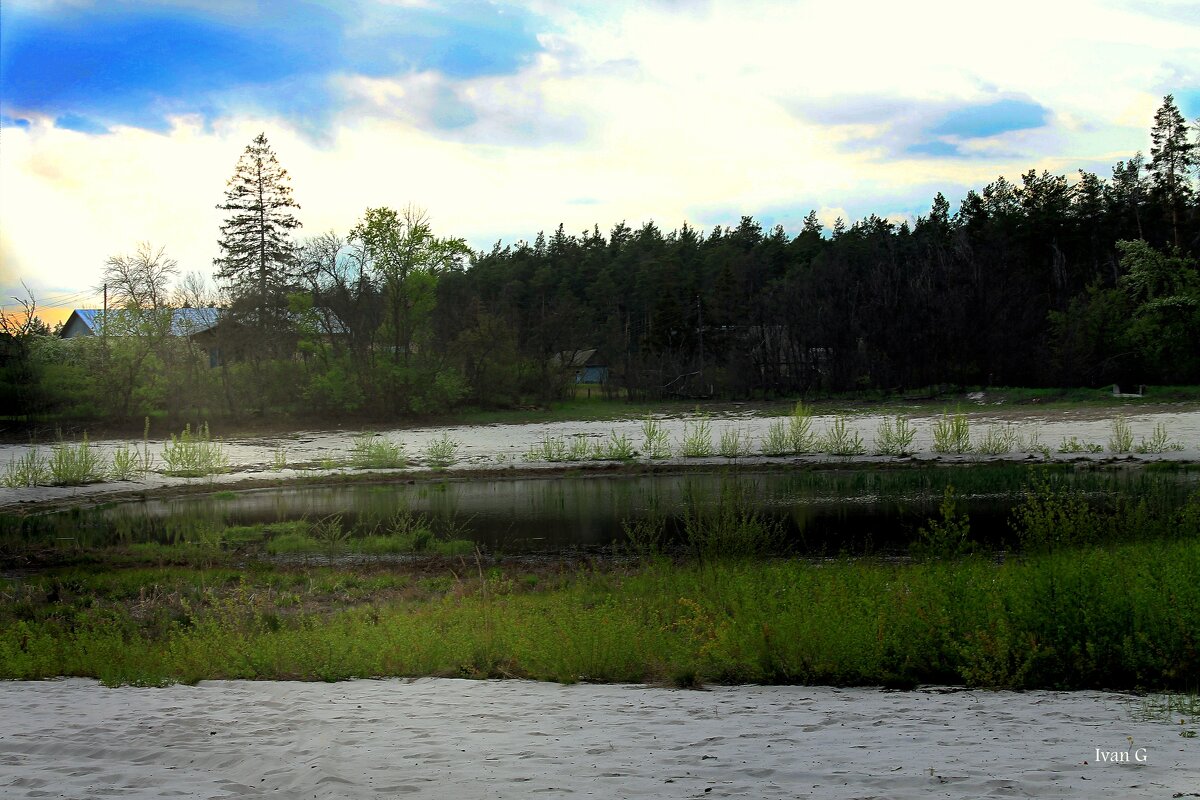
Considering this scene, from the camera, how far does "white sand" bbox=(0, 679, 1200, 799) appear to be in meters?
5.40

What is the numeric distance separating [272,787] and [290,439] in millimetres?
42690

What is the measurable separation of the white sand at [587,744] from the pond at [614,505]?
6.96 meters

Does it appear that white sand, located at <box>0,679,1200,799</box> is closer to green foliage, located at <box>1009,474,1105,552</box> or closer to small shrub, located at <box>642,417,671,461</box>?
green foliage, located at <box>1009,474,1105,552</box>

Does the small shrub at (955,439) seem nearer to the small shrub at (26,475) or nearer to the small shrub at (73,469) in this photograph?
the small shrub at (73,469)

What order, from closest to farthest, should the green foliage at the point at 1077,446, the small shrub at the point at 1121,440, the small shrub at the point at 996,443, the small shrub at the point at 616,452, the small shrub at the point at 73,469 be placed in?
the small shrub at the point at 1121,440
the green foliage at the point at 1077,446
the small shrub at the point at 996,443
the small shrub at the point at 73,469
the small shrub at the point at 616,452

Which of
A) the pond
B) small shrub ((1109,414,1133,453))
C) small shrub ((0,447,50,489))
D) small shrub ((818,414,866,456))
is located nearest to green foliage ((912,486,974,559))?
the pond

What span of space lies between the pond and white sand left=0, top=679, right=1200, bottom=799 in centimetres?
696

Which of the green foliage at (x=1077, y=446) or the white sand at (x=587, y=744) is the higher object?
the green foliage at (x=1077, y=446)

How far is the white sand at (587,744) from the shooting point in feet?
17.7

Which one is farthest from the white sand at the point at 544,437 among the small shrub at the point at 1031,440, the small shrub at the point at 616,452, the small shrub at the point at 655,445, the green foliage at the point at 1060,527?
the green foliage at the point at 1060,527

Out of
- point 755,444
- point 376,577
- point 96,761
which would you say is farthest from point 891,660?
point 755,444

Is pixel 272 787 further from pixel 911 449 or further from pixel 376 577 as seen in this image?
pixel 911 449

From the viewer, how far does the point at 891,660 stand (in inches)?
336

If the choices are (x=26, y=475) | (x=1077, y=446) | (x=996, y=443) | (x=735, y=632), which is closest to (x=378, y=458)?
(x=26, y=475)
